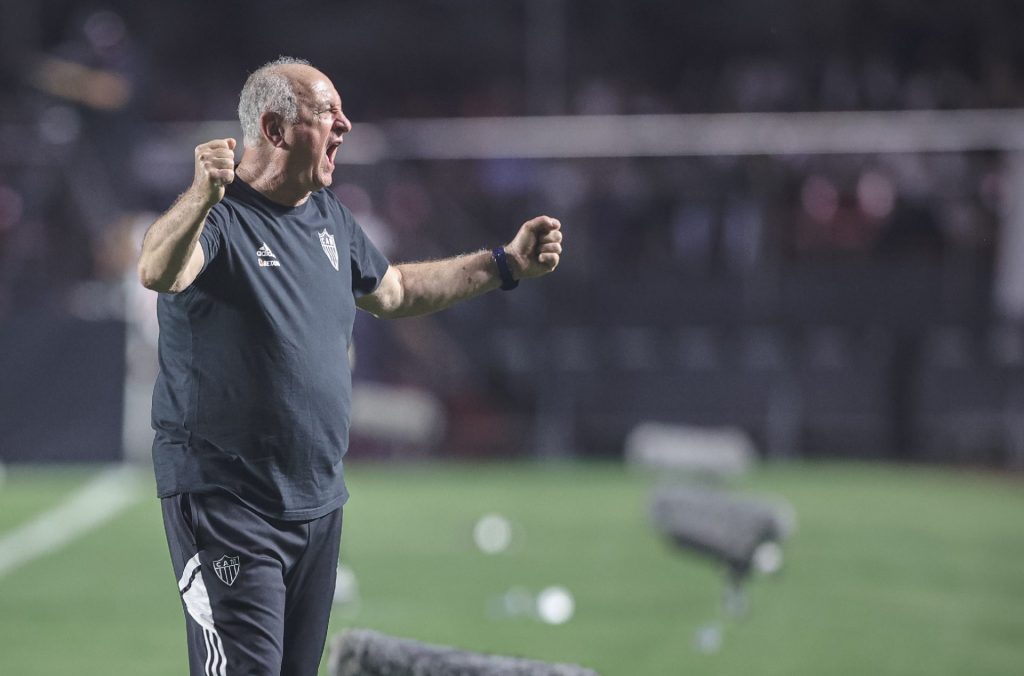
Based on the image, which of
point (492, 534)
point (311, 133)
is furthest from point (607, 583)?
point (311, 133)

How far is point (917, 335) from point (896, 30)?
498 cm

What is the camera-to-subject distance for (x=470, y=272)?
440 cm

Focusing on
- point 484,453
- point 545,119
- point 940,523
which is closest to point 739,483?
point 940,523

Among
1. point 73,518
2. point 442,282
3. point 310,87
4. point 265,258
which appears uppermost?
point 310,87

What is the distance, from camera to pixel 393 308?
4.33 m

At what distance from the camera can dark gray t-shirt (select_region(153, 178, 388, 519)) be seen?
361cm

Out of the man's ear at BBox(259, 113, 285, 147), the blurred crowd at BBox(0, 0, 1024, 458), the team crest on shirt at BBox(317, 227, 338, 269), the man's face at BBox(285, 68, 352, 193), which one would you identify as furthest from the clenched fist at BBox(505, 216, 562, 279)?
the blurred crowd at BBox(0, 0, 1024, 458)

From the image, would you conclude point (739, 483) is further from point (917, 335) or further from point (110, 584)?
point (110, 584)

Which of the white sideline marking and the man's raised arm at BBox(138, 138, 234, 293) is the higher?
the man's raised arm at BBox(138, 138, 234, 293)

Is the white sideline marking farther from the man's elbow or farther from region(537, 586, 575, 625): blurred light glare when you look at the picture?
the man's elbow

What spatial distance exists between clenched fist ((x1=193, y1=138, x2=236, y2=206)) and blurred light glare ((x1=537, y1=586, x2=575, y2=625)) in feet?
16.7

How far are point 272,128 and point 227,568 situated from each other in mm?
1133

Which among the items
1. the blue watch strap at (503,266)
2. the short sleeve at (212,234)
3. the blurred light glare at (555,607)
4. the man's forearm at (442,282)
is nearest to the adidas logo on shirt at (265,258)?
the short sleeve at (212,234)

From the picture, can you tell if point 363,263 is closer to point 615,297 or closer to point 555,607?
point 555,607
